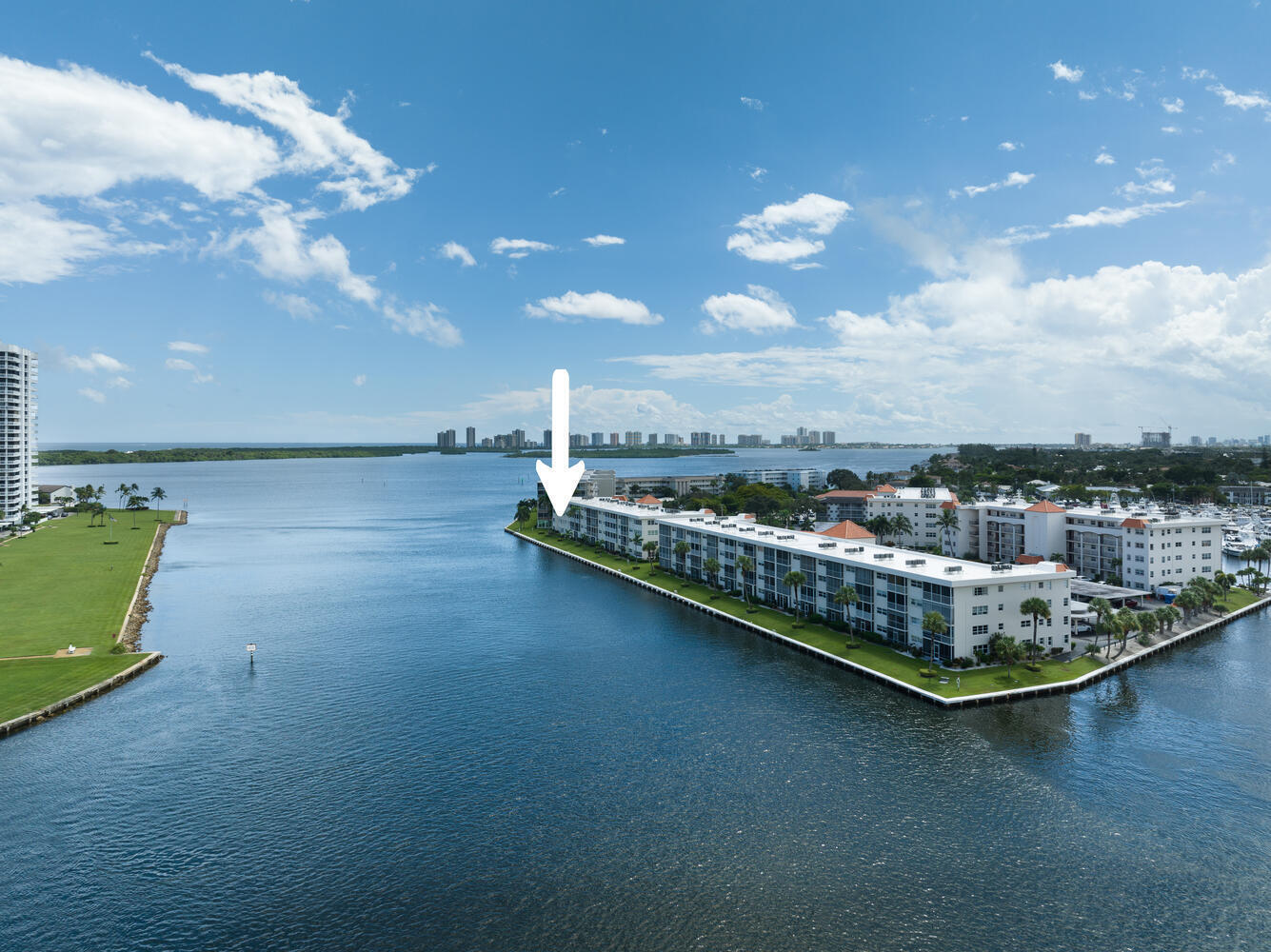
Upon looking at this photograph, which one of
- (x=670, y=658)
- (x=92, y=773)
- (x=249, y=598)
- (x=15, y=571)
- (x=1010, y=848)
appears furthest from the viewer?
(x=15, y=571)

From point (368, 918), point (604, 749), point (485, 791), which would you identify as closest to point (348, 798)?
point (485, 791)

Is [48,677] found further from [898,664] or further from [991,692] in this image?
[991,692]

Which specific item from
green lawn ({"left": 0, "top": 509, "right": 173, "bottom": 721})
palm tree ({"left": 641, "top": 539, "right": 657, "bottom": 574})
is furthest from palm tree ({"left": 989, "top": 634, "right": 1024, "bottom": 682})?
green lawn ({"left": 0, "top": 509, "right": 173, "bottom": 721})

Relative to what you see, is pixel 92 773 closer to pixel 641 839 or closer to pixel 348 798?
pixel 348 798

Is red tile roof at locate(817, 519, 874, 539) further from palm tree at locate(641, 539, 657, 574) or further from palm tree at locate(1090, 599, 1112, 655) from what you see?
palm tree at locate(1090, 599, 1112, 655)
